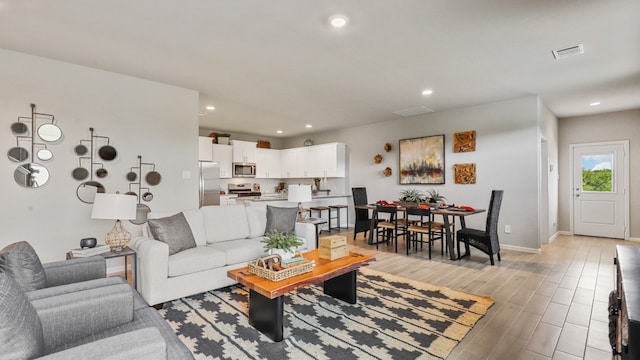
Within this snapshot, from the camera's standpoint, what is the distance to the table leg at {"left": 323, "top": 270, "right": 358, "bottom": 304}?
285cm

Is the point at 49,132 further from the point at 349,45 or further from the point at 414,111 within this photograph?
the point at 414,111

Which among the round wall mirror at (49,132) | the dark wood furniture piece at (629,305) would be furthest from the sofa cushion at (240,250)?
the dark wood furniture piece at (629,305)

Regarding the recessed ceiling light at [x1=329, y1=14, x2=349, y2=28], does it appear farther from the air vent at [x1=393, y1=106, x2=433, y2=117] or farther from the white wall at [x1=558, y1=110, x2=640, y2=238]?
the white wall at [x1=558, y1=110, x2=640, y2=238]

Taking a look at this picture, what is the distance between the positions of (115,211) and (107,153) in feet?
4.84

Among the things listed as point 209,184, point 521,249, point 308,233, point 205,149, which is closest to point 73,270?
point 308,233

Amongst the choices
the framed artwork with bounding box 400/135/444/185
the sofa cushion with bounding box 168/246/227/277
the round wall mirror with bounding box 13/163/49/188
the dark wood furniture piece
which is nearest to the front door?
the framed artwork with bounding box 400/135/444/185

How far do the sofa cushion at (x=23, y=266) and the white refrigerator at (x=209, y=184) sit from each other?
367cm

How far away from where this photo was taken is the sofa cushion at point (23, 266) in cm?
159

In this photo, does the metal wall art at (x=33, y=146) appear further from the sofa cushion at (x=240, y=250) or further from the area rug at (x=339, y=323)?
the area rug at (x=339, y=323)

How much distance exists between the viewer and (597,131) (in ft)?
20.1

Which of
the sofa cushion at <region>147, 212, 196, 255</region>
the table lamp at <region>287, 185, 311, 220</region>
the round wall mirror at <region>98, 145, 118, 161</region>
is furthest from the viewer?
the table lamp at <region>287, 185, 311, 220</region>

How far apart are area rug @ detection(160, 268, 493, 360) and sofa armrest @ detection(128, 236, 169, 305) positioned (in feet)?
0.62

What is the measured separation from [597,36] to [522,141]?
230 centimetres

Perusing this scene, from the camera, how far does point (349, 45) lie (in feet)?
9.95
